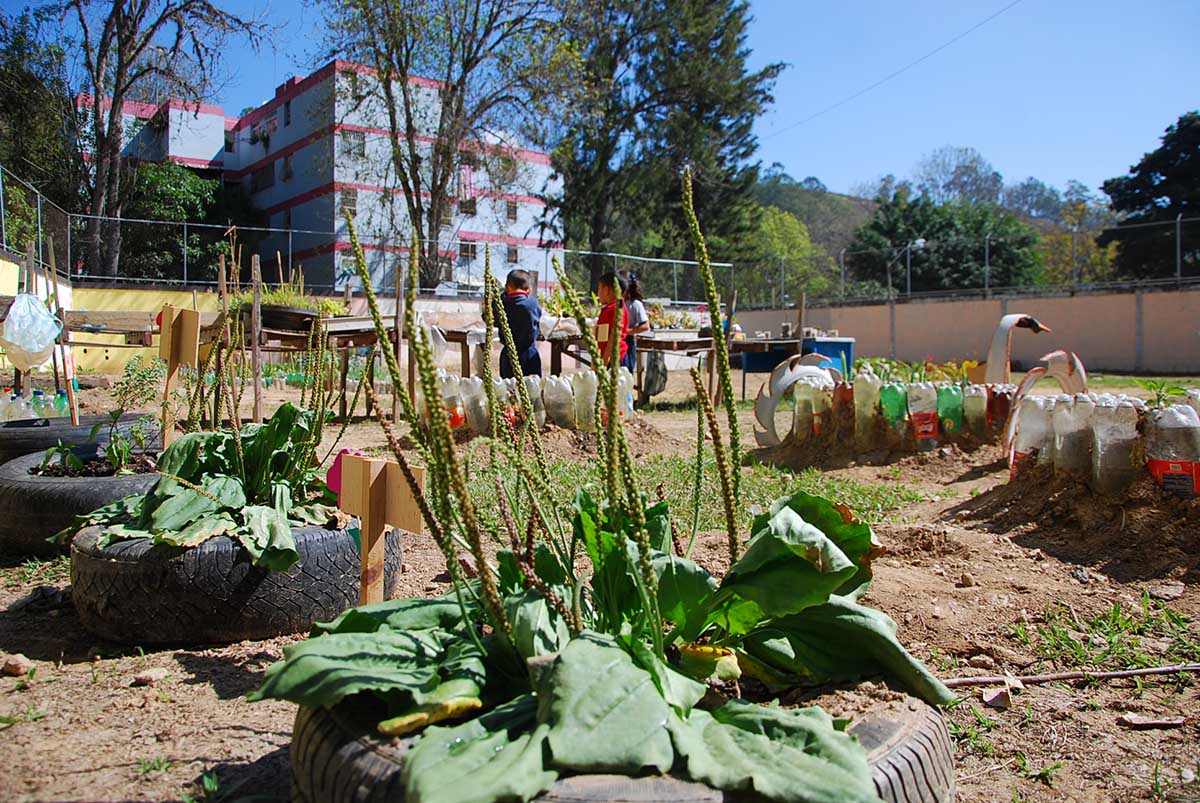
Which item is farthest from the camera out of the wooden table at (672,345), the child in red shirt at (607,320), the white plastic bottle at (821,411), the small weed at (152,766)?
the wooden table at (672,345)

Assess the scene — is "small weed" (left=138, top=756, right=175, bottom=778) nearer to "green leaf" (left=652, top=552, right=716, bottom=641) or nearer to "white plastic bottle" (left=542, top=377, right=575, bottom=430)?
"green leaf" (left=652, top=552, right=716, bottom=641)

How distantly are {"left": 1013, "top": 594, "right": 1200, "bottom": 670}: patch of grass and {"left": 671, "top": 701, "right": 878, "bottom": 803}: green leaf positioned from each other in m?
1.74

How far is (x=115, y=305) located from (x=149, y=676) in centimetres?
2015

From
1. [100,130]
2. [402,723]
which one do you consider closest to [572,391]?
[402,723]

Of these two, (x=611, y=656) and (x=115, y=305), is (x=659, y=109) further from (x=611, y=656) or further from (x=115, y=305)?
(x=611, y=656)

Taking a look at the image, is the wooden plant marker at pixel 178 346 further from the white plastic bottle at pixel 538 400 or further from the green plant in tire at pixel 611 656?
the white plastic bottle at pixel 538 400

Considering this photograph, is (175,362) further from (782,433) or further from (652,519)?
(782,433)

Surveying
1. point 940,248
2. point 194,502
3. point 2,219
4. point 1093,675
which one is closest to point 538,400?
point 194,502

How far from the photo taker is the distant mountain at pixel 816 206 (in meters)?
77.9

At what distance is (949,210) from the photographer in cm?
3919

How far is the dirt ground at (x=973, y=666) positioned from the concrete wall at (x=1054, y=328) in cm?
1823

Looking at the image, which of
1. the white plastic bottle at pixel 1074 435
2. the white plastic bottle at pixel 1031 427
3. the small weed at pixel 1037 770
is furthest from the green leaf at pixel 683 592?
the white plastic bottle at pixel 1031 427

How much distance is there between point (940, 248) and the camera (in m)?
27.1

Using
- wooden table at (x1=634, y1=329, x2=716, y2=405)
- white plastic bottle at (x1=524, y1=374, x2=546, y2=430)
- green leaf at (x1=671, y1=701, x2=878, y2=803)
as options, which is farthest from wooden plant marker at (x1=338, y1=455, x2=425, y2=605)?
wooden table at (x1=634, y1=329, x2=716, y2=405)
